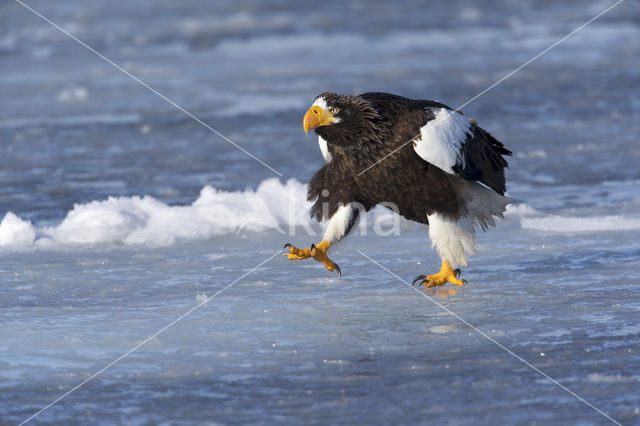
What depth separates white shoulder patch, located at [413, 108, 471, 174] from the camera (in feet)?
16.6

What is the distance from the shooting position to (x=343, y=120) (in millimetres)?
5254

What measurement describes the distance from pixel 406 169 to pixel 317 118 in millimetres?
533

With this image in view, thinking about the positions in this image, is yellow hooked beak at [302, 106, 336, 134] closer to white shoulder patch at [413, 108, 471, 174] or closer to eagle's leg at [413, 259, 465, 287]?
white shoulder patch at [413, 108, 471, 174]

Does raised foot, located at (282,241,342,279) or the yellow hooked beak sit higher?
the yellow hooked beak

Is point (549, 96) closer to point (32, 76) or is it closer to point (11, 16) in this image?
point (32, 76)

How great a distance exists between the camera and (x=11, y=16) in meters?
19.8

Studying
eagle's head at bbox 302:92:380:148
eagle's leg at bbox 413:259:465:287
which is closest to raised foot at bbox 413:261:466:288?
eagle's leg at bbox 413:259:465:287

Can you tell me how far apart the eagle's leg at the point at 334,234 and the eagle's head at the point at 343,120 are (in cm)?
38

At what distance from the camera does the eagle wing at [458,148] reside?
5.07 meters

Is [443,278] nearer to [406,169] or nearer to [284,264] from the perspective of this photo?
[406,169]

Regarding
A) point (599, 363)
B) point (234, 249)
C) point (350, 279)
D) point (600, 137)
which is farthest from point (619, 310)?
point (600, 137)
